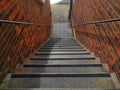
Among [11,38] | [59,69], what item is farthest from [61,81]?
[11,38]

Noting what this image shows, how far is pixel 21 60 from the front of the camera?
2.86 meters

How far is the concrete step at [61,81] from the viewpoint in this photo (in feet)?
6.84

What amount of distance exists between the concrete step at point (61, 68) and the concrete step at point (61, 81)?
0.32m

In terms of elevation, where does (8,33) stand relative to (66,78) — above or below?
above

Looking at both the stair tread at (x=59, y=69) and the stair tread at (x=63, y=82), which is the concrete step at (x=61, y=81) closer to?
the stair tread at (x=63, y=82)

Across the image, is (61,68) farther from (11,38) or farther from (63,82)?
(11,38)

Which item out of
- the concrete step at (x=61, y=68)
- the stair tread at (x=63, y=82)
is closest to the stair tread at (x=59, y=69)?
the concrete step at (x=61, y=68)

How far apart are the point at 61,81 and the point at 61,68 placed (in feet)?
1.71

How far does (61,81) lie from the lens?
2.17 metres

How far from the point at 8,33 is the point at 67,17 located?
1122 cm

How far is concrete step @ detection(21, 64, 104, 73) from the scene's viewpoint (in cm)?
261

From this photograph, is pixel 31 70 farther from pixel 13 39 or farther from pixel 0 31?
pixel 0 31

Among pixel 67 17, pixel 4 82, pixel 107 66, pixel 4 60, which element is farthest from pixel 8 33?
pixel 67 17

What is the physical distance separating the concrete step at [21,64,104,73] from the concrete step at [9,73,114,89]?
0.32 meters
